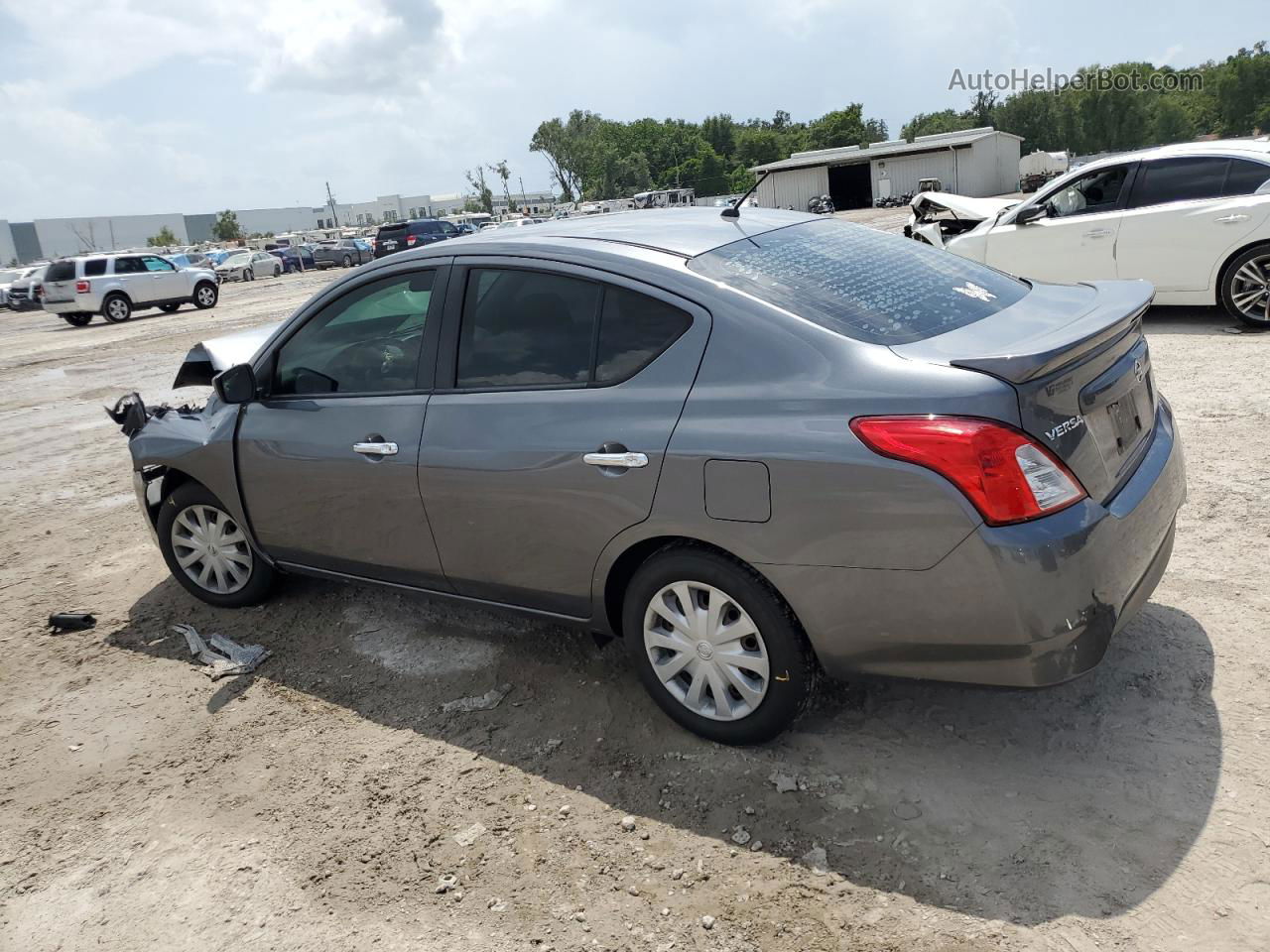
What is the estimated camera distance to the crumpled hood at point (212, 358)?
19.3ft

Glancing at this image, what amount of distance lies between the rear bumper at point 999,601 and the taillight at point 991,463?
55 mm

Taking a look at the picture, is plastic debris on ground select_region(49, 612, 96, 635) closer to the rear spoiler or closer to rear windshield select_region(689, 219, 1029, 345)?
rear windshield select_region(689, 219, 1029, 345)

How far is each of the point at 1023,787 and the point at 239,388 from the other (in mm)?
3487

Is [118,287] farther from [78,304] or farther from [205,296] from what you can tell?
[205,296]

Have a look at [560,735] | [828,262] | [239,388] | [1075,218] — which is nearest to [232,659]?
[239,388]

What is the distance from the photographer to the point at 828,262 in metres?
3.48

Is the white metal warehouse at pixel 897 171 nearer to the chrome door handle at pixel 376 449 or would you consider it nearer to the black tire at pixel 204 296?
the black tire at pixel 204 296

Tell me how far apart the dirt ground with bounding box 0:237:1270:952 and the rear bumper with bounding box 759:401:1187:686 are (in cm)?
47

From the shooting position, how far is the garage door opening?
59344 millimetres

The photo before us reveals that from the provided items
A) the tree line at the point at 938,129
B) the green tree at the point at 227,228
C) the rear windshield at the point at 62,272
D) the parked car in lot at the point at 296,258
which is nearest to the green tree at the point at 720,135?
the tree line at the point at 938,129

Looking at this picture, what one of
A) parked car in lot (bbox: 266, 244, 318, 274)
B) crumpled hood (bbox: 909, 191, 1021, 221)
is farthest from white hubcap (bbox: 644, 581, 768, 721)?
parked car in lot (bbox: 266, 244, 318, 274)

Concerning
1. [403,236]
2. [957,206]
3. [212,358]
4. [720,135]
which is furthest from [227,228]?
[212,358]

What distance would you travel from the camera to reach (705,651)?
10.5 feet

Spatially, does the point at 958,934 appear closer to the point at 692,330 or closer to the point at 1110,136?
the point at 692,330
